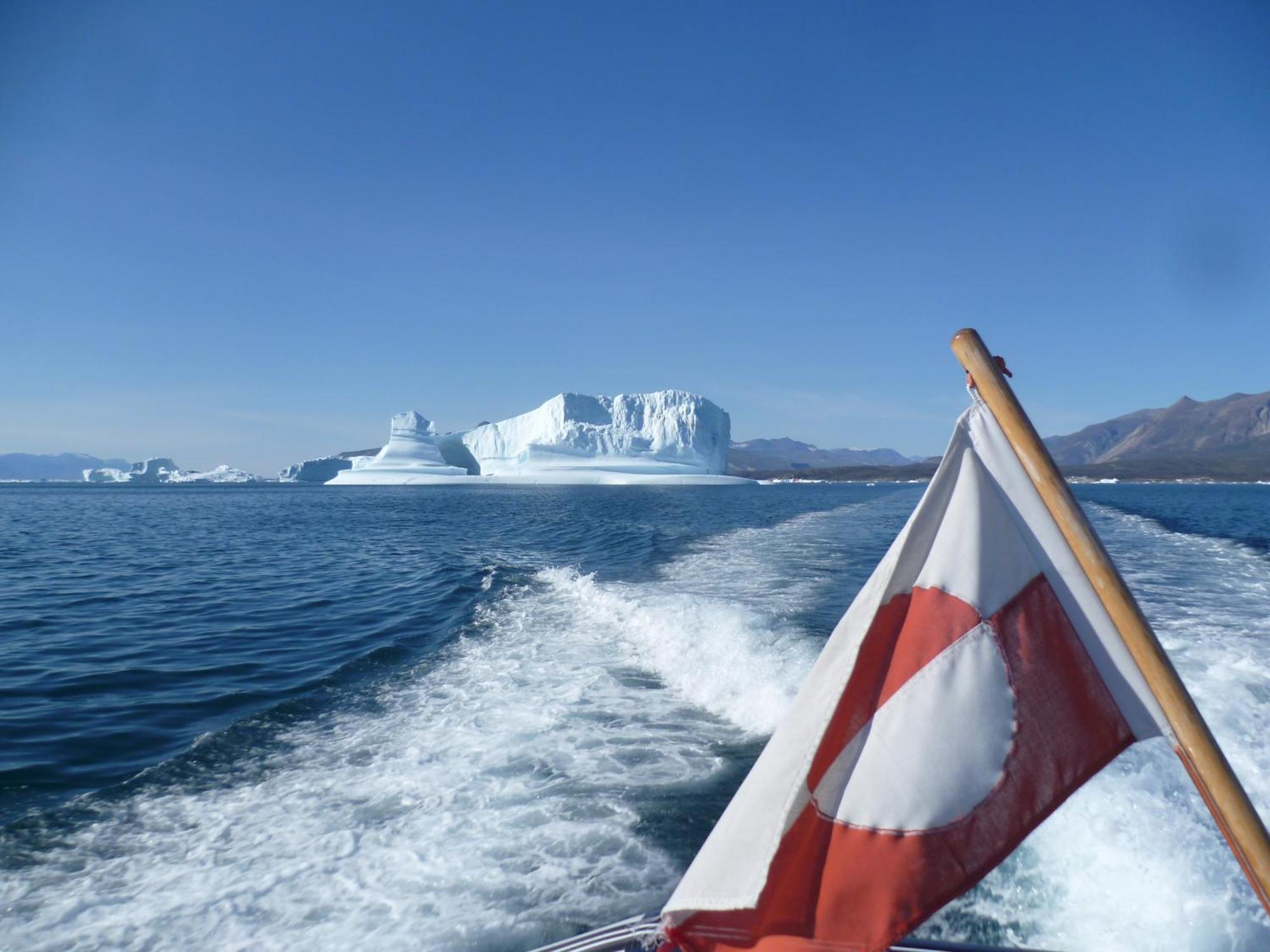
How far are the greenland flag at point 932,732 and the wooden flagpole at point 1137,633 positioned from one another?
0.16 m

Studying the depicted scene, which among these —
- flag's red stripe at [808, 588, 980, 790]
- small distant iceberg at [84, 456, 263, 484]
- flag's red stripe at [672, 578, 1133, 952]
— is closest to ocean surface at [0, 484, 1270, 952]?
flag's red stripe at [672, 578, 1133, 952]

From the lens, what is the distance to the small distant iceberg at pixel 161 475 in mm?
119250

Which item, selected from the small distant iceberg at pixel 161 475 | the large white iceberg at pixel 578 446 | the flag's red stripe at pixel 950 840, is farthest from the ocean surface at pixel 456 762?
the small distant iceberg at pixel 161 475

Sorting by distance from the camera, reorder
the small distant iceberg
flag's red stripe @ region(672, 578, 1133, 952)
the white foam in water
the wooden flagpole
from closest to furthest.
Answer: the wooden flagpole
flag's red stripe @ region(672, 578, 1133, 952)
the white foam in water
the small distant iceberg

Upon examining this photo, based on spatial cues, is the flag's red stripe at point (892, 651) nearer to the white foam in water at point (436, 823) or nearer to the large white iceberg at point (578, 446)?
the white foam in water at point (436, 823)

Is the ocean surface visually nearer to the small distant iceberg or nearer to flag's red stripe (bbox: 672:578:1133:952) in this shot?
flag's red stripe (bbox: 672:578:1133:952)

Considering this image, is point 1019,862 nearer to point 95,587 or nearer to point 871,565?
point 871,565

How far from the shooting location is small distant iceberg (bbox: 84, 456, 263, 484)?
11925cm

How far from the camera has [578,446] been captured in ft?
249

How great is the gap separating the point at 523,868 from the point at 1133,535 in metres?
21.0

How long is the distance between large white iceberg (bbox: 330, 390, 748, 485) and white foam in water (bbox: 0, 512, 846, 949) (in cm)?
6588

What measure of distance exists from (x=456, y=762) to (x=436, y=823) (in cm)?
85

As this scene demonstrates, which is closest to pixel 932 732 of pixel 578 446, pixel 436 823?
pixel 436 823

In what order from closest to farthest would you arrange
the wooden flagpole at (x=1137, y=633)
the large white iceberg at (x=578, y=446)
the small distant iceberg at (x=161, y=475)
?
the wooden flagpole at (x=1137, y=633), the large white iceberg at (x=578, y=446), the small distant iceberg at (x=161, y=475)
